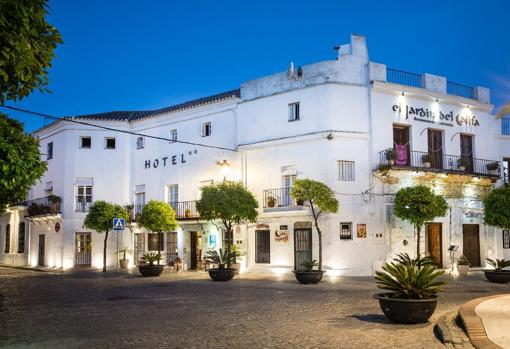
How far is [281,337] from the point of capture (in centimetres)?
962

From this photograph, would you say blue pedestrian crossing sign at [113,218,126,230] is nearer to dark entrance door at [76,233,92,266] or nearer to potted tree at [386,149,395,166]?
dark entrance door at [76,233,92,266]

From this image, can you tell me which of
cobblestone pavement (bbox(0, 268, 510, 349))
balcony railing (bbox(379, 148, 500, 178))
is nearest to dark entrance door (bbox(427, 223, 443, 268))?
balcony railing (bbox(379, 148, 500, 178))

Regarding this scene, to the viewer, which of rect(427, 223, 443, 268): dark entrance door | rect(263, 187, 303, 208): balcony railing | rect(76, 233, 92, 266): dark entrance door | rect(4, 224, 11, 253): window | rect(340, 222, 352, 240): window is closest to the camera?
rect(340, 222, 352, 240): window

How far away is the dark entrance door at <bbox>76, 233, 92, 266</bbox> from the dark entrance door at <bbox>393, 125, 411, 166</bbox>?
18.3 metres

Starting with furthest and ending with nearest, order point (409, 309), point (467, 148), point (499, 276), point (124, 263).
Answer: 1. point (124, 263)
2. point (467, 148)
3. point (499, 276)
4. point (409, 309)

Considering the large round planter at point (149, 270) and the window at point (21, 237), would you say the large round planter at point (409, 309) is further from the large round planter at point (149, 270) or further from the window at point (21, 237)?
the window at point (21, 237)

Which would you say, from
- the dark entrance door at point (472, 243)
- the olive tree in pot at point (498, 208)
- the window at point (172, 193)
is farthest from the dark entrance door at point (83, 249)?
the olive tree in pot at point (498, 208)

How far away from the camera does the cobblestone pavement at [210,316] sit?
9.28 meters

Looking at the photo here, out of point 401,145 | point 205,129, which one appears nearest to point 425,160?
point 401,145

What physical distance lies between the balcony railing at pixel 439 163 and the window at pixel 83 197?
57.5 ft

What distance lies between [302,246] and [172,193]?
9735 millimetres

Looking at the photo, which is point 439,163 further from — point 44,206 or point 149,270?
point 44,206

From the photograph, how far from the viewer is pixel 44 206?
111ft

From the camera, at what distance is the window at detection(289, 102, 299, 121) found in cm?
2629
